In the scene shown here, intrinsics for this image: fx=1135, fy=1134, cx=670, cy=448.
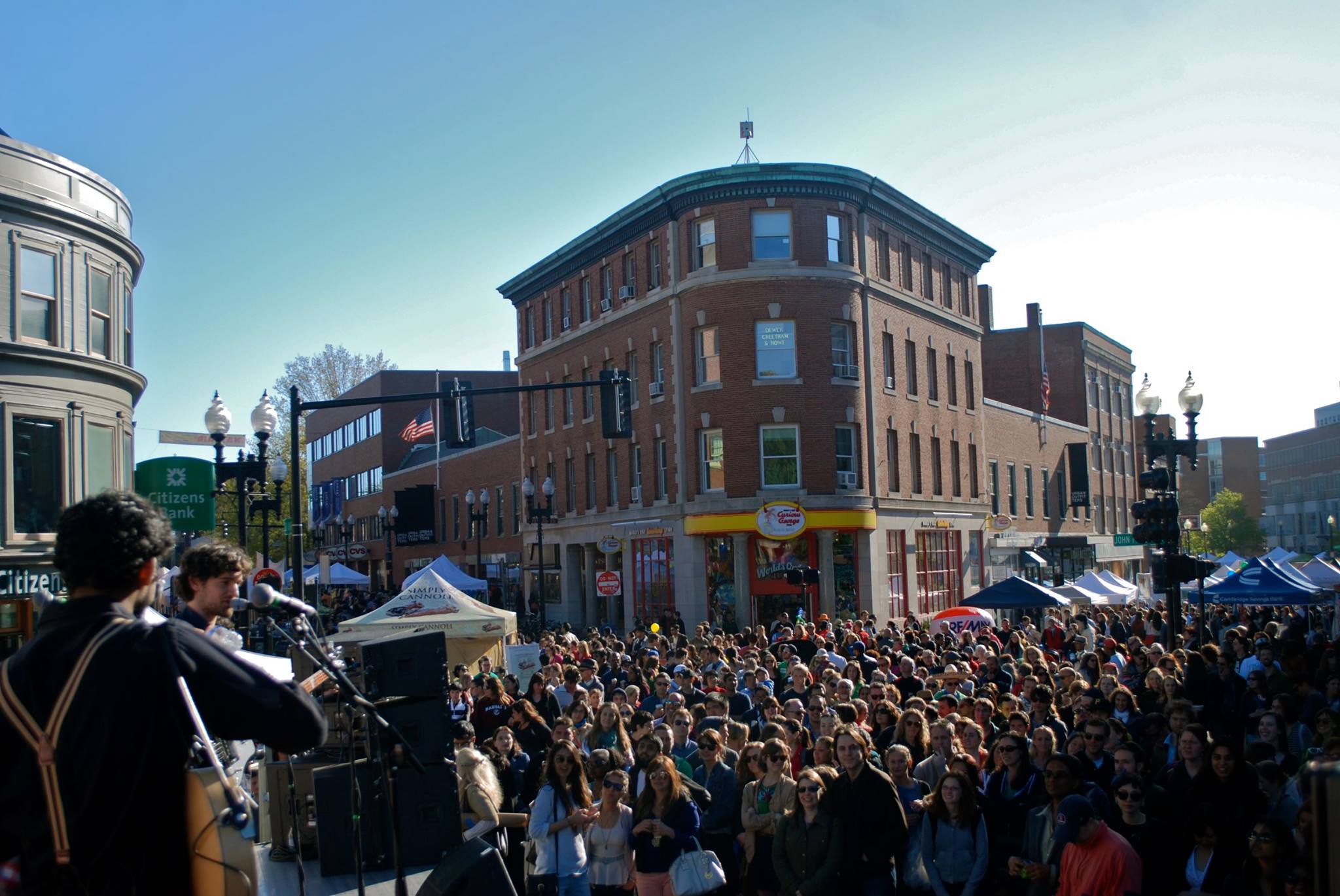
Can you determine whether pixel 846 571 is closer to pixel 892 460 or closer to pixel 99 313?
pixel 892 460

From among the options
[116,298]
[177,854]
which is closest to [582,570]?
[116,298]

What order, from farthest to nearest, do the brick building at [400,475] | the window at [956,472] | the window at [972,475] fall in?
1. the brick building at [400,475]
2. the window at [972,475]
3. the window at [956,472]

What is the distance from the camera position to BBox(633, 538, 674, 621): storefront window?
130 ft

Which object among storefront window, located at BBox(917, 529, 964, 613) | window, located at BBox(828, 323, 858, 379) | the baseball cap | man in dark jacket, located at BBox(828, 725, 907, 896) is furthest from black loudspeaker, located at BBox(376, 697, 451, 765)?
storefront window, located at BBox(917, 529, 964, 613)

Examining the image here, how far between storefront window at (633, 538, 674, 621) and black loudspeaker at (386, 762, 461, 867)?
3070 centimetres

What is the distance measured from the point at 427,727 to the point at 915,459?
36377 mm

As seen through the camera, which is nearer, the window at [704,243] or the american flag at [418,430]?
the window at [704,243]

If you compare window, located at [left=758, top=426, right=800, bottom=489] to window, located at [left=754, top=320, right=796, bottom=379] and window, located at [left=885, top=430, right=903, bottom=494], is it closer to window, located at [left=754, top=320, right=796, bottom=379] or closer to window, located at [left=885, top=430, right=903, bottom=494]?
window, located at [left=754, top=320, right=796, bottom=379]

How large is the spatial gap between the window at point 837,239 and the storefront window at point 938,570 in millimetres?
10948

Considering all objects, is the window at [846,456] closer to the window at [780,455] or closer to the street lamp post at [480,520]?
the window at [780,455]

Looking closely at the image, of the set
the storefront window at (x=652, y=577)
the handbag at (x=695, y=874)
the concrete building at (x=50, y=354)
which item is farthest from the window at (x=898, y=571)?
the handbag at (x=695, y=874)

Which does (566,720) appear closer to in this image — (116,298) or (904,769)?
(904,769)

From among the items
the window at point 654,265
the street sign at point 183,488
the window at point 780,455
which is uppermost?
the window at point 654,265

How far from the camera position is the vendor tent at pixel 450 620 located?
64.5 feet
